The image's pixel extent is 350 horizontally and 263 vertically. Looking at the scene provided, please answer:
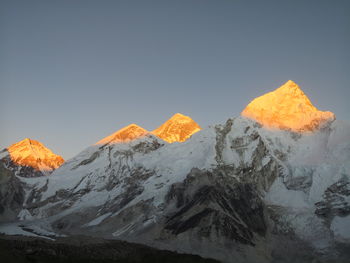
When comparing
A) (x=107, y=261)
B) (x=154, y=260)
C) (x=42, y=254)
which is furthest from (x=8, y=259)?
(x=154, y=260)

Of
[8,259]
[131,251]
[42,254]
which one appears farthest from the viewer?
[131,251]

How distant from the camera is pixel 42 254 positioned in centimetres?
12281

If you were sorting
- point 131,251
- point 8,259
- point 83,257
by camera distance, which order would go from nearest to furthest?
point 8,259
point 83,257
point 131,251

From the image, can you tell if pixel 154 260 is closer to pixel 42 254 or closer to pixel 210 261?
pixel 210 261

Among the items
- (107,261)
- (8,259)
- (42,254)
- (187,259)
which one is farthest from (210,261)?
(8,259)

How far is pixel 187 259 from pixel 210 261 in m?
6.02

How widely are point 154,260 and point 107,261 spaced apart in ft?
49.2

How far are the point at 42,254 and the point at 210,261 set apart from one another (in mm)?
42651

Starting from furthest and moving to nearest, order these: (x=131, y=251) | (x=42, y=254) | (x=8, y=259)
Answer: (x=131, y=251) → (x=42, y=254) → (x=8, y=259)

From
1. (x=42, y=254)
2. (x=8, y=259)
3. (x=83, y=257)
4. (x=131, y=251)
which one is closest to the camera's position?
(x=8, y=259)

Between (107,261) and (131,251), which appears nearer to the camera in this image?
(107,261)

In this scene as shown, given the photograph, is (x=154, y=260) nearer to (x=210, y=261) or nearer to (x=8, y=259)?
(x=210, y=261)

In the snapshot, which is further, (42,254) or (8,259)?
(42,254)

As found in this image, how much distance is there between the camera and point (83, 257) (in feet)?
431
